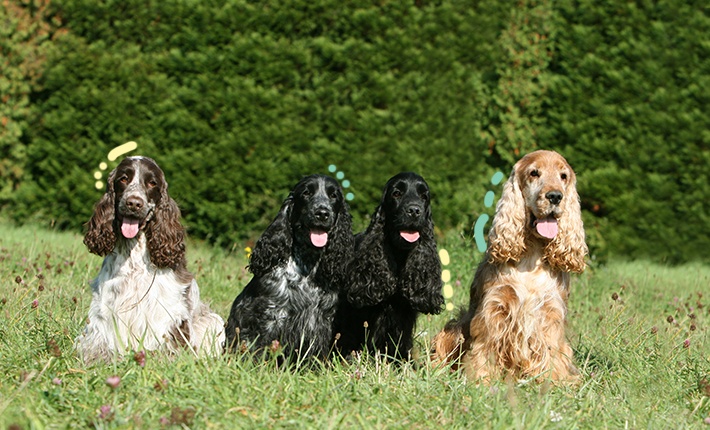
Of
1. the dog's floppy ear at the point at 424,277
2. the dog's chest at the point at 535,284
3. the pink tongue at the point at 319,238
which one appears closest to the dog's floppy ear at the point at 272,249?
the pink tongue at the point at 319,238

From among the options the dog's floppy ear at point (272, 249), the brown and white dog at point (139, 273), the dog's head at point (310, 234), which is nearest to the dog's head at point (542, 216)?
the dog's head at point (310, 234)

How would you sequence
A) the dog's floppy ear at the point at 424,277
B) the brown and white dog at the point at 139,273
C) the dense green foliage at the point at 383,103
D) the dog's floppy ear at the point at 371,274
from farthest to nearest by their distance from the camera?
the dense green foliage at the point at 383,103
the dog's floppy ear at the point at 424,277
the dog's floppy ear at the point at 371,274
the brown and white dog at the point at 139,273

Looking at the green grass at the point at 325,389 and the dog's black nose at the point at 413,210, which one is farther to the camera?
the dog's black nose at the point at 413,210

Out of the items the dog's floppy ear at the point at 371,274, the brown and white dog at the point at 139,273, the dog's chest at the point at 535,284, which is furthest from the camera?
the dog's floppy ear at the point at 371,274

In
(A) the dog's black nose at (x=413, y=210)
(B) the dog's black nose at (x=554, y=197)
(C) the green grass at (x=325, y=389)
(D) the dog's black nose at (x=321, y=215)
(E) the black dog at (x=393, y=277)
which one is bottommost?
(C) the green grass at (x=325, y=389)

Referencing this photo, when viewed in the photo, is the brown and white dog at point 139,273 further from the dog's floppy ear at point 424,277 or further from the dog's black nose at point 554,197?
the dog's black nose at point 554,197

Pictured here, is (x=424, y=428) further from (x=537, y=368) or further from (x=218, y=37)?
(x=218, y=37)

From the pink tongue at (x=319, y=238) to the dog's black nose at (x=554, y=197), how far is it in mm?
1276

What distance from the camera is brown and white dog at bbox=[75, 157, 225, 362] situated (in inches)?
173

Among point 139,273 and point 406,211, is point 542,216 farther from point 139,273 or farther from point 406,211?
point 139,273

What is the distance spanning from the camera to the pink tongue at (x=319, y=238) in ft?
15.3

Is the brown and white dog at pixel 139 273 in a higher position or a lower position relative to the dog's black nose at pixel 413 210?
lower

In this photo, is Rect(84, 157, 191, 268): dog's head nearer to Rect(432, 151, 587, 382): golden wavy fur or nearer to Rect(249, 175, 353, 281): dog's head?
Rect(249, 175, 353, 281): dog's head

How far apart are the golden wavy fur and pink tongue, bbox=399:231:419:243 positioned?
427 millimetres
